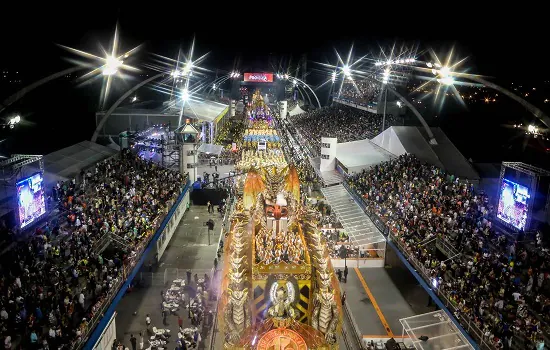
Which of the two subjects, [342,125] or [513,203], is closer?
[513,203]

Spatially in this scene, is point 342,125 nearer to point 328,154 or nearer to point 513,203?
point 328,154

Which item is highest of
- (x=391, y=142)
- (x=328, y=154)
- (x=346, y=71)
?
(x=346, y=71)

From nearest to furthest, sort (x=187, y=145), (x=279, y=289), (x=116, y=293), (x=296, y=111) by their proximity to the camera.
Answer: (x=279, y=289) → (x=116, y=293) → (x=187, y=145) → (x=296, y=111)

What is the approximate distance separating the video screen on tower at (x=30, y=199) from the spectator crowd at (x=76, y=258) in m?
0.75

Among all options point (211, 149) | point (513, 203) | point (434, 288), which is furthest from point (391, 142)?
point (434, 288)

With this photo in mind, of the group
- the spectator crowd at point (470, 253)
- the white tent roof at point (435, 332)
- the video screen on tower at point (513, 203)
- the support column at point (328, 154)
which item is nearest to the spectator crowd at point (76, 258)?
the white tent roof at point (435, 332)

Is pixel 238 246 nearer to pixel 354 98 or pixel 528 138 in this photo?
pixel 528 138

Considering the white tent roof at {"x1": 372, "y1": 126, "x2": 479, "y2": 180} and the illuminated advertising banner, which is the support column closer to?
the white tent roof at {"x1": 372, "y1": 126, "x2": 479, "y2": 180}

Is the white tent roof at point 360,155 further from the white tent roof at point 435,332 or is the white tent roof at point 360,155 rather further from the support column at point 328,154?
the white tent roof at point 435,332

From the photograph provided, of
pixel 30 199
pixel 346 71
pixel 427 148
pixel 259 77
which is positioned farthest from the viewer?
pixel 259 77

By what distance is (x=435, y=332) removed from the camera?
54.9 feet

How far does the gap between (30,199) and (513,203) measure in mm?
21961

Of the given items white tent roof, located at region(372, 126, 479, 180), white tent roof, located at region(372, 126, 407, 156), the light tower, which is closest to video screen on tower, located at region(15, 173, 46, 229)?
the light tower

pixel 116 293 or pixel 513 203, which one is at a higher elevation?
pixel 513 203
